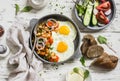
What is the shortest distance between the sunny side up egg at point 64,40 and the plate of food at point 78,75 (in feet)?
0.23

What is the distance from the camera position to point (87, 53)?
218cm

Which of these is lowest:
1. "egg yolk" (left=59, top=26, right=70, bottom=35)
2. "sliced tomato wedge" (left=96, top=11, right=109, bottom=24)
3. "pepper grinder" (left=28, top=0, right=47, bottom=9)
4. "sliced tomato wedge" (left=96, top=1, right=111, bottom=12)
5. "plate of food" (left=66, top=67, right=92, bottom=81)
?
"plate of food" (left=66, top=67, right=92, bottom=81)

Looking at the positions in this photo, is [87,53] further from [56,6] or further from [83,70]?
[56,6]

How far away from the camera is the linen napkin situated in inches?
83.0

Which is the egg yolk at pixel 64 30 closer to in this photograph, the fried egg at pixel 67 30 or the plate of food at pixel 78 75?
the fried egg at pixel 67 30

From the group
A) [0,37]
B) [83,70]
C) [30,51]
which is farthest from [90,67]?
[0,37]

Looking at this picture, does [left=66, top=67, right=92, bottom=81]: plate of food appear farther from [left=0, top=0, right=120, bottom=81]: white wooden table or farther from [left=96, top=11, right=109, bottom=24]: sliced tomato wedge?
[left=96, top=11, right=109, bottom=24]: sliced tomato wedge

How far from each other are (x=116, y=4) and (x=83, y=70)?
38 cm

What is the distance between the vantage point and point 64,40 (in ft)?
7.18

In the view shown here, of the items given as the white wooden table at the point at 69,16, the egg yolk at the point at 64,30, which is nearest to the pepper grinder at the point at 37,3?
the white wooden table at the point at 69,16

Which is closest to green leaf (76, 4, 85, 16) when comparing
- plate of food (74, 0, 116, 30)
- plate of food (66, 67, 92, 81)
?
plate of food (74, 0, 116, 30)

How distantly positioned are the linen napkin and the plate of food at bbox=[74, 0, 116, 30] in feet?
0.87

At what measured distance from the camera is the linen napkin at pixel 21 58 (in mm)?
2107

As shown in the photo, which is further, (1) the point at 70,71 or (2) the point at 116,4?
(2) the point at 116,4
